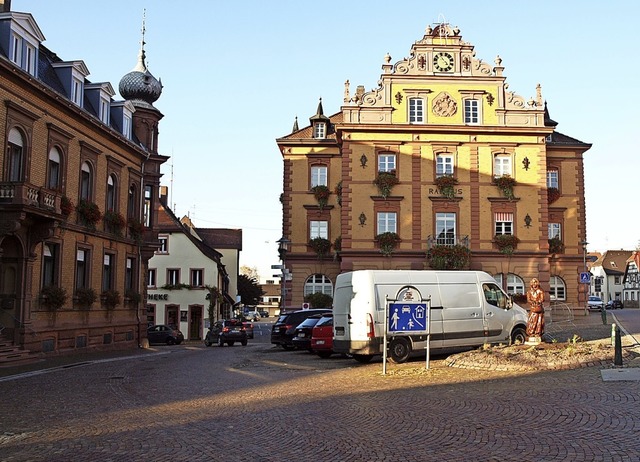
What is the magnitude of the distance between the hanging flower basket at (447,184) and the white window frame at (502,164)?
273 cm

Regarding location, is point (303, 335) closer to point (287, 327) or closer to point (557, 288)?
point (287, 327)

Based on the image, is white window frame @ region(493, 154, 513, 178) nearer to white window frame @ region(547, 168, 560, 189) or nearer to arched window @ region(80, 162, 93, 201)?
white window frame @ region(547, 168, 560, 189)

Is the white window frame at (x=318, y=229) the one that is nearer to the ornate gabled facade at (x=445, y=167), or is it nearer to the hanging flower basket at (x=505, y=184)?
the ornate gabled facade at (x=445, y=167)

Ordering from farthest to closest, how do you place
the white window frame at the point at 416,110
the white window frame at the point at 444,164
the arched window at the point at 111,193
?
the white window frame at the point at 444,164 < the white window frame at the point at 416,110 < the arched window at the point at 111,193

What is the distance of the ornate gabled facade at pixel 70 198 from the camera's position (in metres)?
22.6

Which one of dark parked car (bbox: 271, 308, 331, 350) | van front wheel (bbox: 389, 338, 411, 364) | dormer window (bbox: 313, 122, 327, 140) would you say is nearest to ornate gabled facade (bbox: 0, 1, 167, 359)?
dark parked car (bbox: 271, 308, 331, 350)

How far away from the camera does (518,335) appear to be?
20938 mm

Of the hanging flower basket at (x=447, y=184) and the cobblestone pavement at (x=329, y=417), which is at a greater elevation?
the hanging flower basket at (x=447, y=184)

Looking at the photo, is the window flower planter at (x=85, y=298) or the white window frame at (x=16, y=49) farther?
the window flower planter at (x=85, y=298)

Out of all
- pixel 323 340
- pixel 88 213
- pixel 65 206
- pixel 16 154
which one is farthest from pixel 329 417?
pixel 88 213

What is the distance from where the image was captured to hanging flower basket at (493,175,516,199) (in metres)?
42.8

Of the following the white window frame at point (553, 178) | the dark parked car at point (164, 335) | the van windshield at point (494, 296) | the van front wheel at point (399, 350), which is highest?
the white window frame at point (553, 178)

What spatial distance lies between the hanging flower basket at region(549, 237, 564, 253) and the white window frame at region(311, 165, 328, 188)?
603 inches

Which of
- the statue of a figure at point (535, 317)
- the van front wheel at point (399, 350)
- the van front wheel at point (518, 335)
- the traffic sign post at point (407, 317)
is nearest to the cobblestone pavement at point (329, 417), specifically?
the traffic sign post at point (407, 317)
